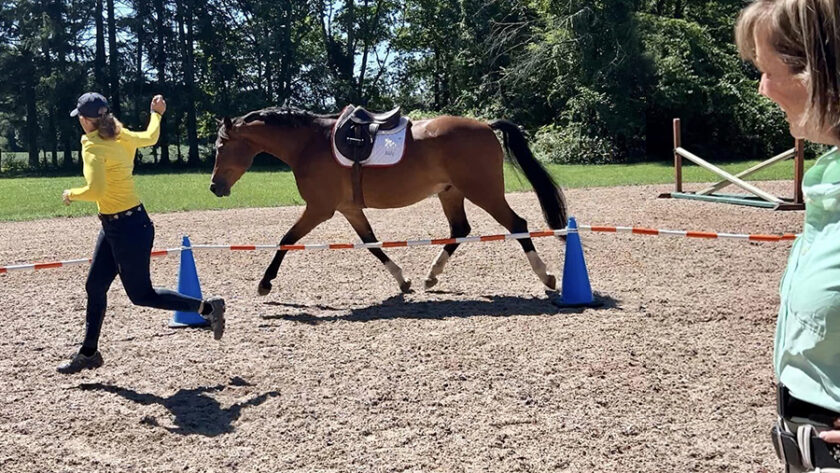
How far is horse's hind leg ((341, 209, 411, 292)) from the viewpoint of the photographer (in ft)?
26.1

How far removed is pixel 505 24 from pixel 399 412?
3311 cm

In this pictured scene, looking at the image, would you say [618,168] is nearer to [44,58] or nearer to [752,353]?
[752,353]

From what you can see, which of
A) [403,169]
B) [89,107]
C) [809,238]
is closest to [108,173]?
[89,107]

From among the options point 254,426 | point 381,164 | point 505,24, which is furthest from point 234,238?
point 505,24

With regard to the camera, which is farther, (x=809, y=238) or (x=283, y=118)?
(x=283, y=118)

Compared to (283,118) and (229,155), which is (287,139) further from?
(229,155)

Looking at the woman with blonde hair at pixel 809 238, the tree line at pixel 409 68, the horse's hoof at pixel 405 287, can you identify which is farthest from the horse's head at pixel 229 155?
the tree line at pixel 409 68

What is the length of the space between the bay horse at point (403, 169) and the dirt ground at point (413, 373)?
0.78m

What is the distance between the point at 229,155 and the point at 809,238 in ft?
22.9

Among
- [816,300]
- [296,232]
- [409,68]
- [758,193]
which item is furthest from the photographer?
[409,68]

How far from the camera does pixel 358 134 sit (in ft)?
25.0

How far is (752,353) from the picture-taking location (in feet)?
17.4

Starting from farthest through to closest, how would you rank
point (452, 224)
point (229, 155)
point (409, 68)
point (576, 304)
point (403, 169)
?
1. point (409, 68)
2. point (452, 224)
3. point (229, 155)
4. point (403, 169)
5. point (576, 304)

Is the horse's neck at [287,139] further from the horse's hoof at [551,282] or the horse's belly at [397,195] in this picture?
the horse's hoof at [551,282]
